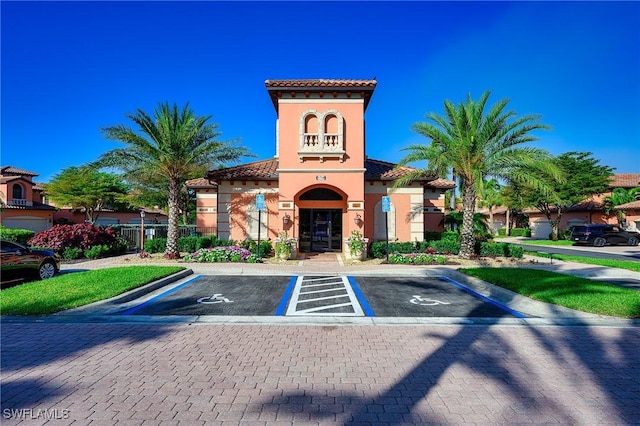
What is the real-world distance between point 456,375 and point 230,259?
1252cm

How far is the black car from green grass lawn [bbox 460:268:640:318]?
14.0 metres

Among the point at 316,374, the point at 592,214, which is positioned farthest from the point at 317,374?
the point at 592,214

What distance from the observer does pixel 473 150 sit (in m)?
16.0

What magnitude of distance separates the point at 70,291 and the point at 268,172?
11.9 meters

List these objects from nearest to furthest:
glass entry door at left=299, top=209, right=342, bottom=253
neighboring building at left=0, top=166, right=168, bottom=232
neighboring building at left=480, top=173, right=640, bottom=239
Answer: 1. glass entry door at left=299, top=209, right=342, bottom=253
2. neighboring building at left=0, top=166, right=168, bottom=232
3. neighboring building at left=480, top=173, right=640, bottom=239

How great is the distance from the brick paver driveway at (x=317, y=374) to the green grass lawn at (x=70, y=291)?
3.27ft

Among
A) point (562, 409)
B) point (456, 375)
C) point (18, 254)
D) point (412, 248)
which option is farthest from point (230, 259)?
point (562, 409)

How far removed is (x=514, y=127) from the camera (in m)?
15.7

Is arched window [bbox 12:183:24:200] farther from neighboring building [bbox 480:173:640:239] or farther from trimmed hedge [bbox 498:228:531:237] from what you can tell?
trimmed hedge [bbox 498:228:531:237]

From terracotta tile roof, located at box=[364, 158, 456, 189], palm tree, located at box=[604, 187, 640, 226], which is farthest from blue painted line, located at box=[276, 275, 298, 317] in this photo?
palm tree, located at box=[604, 187, 640, 226]

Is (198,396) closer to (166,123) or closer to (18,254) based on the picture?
(18,254)

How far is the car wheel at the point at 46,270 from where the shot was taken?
10906mm

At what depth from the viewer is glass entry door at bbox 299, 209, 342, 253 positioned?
19047mm

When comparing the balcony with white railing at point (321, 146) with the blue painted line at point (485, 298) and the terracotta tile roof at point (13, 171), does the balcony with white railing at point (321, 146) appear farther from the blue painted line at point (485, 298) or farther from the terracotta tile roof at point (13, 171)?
the terracotta tile roof at point (13, 171)
